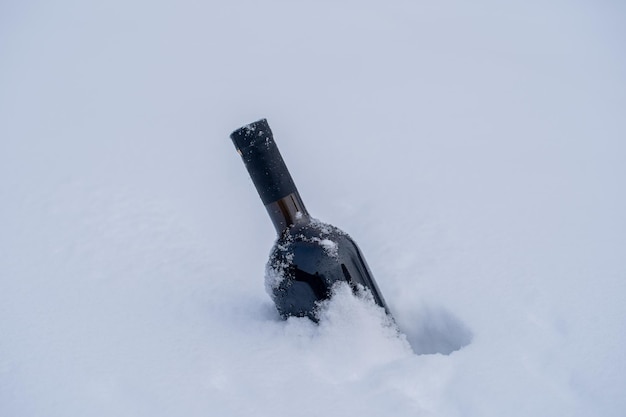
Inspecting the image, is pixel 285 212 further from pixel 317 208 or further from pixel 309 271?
pixel 317 208

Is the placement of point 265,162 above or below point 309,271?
above

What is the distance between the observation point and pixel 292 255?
0.99 metres

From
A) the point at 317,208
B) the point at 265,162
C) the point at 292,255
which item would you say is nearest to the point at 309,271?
the point at 292,255

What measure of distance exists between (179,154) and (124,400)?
781 millimetres

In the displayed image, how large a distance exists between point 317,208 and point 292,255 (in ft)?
1.13

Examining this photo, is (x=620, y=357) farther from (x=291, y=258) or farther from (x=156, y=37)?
(x=156, y=37)

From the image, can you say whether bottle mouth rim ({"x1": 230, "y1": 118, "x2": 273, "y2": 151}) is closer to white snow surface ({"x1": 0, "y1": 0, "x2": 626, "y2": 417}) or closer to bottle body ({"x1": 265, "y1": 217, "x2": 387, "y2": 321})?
bottle body ({"x1": 265, "y1": 217, "x2": 387, "y2": 321})

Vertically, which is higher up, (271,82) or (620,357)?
(271,82)

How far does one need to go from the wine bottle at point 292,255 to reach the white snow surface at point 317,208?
4 cm

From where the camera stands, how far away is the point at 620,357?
2.89ft

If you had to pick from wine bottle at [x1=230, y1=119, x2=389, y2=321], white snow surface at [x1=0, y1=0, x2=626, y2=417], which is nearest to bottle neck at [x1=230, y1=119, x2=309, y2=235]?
wine bottle at [x1=230, y1=119, x2=389, y2=321]

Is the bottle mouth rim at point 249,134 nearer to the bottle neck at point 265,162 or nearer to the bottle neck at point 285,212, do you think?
the bottle neck at point 265,162

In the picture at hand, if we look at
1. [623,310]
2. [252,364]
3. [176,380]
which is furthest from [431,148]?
[176,380]

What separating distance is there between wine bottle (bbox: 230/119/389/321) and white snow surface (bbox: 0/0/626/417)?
4 centimetres
